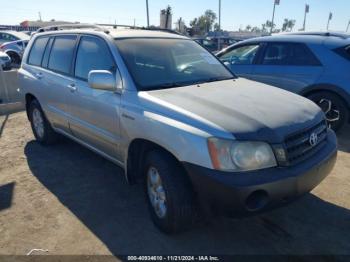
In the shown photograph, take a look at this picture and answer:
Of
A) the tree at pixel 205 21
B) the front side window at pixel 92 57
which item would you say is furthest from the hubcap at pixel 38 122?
the tree at pixel 205 21

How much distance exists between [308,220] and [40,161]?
372cm

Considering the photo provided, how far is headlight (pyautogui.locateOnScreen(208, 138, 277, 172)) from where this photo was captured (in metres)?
2.61

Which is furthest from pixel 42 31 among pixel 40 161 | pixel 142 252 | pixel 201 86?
pixel 142 252

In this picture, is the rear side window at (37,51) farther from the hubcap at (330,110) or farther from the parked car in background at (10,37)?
the parked car in background at (10,37)

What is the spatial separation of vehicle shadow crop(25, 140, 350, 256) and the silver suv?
0.75 feet

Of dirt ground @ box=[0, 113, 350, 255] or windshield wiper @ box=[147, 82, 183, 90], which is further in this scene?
windshield wiper @ box=[147, 82, 183, 90]

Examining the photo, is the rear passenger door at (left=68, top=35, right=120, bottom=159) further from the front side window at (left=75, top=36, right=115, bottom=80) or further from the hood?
the hood

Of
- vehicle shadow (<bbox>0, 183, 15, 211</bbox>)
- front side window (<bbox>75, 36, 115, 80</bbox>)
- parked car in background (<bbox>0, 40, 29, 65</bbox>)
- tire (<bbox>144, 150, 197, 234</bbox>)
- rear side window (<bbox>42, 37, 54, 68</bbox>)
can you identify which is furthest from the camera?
parked car in background (<bbox>0, 40, 29, 65</bbox>)

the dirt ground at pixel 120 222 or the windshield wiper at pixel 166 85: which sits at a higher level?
the windshield wiper at pixel 166 85

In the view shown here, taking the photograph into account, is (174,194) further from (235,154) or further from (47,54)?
(47,54)

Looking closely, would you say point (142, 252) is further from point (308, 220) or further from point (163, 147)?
point (308, 220)

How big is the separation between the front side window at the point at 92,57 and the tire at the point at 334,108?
3.94m

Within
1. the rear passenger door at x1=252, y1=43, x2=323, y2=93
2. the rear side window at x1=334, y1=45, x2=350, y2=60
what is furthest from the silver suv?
the rear side window at x1=334, y1=45, x2=350, y2=60

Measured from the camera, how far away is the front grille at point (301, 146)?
2.78 m
